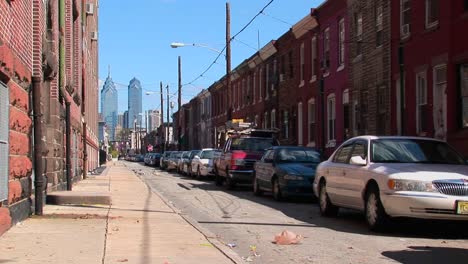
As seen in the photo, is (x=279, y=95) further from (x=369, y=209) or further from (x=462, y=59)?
(x=369, y=209)

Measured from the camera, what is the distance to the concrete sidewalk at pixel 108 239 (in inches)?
315

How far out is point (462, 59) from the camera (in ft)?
56.1

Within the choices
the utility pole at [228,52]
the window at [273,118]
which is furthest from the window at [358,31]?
the window at [273,118]

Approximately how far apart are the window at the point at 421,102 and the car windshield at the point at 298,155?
152 inches

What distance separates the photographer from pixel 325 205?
43.7 ft

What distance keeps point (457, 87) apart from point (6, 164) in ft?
41.5

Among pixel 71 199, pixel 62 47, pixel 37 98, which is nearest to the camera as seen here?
pixel 37 98

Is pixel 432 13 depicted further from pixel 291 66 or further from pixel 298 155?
pixel 291 66

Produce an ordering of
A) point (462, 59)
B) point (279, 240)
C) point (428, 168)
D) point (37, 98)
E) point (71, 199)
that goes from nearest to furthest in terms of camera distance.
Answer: point (279, 240)
point (428, 168)
point (37, 98)
point (71, 199)
point (462, 59)

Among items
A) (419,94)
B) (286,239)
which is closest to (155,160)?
(419,94)

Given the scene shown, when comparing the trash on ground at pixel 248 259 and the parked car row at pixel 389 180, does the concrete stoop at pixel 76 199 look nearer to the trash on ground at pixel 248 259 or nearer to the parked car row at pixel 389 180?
the parked car row at pixel 389 180

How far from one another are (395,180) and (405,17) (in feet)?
40.1

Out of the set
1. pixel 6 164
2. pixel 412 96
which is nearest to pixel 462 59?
pixel 412 96

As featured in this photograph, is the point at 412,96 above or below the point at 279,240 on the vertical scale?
above
